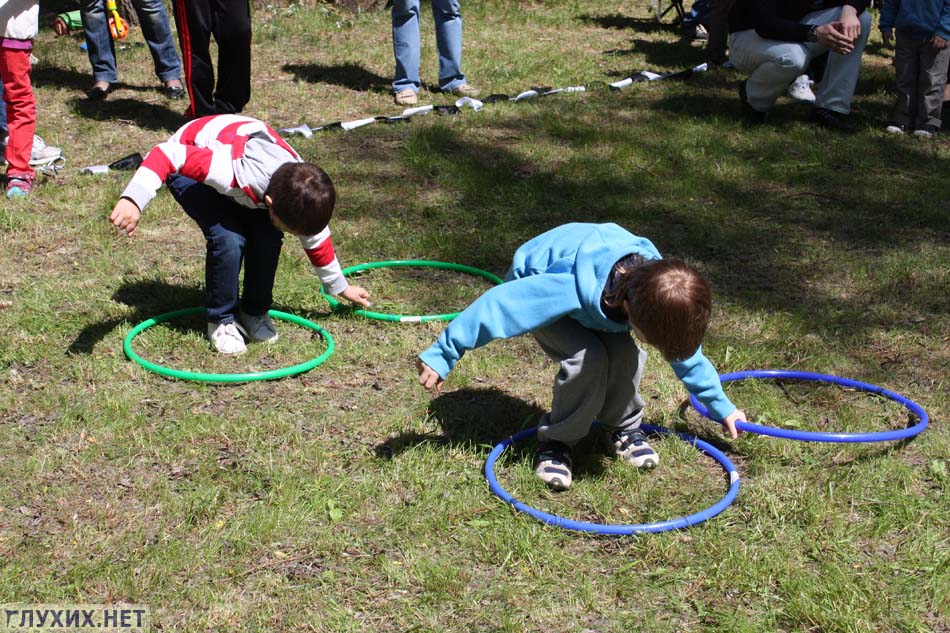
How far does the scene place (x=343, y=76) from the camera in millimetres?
10234

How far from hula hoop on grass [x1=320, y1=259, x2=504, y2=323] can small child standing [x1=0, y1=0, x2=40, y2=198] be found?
8.52 feet

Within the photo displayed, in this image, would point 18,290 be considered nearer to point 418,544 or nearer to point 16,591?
point 16,591

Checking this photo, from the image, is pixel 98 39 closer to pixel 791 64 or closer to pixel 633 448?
pixel 791 64

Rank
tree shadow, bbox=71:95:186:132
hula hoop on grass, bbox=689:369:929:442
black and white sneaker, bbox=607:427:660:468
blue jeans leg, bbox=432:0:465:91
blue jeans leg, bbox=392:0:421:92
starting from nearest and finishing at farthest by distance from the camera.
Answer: hula hoop on grass, bbox=689:369:929:442 < black and white sneaker, bbox=607:427:660:468 < tree shadow, bbox=71:95:186:132 < blue jeans leg, bbox=392:0:421:92 < blue jeans leg, bbox=432:0:465:91

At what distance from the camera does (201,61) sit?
7.84m

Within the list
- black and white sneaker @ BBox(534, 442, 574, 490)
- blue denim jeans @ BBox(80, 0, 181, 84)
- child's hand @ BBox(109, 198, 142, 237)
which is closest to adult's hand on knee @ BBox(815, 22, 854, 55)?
black and white sneaker @ BBox(534, 442, 574, 490)

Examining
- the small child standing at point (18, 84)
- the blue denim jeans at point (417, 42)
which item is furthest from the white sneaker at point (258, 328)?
the blue denim jeans at point (417, 42)

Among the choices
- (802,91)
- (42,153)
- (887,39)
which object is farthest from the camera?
(887,39)

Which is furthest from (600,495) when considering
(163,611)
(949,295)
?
(949,295)

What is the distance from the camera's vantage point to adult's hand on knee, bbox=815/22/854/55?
26.0 feet

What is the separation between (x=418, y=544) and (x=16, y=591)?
1.30 metres

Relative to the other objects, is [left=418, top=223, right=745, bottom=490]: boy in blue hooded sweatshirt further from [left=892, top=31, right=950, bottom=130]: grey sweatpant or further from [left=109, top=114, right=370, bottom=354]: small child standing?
[left=892, top=31, right=950, bottom=130]: grey sweatpant

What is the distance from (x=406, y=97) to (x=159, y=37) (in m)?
2.36

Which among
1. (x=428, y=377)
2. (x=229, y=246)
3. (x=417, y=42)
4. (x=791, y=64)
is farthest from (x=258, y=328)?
(x=791, y=64)
